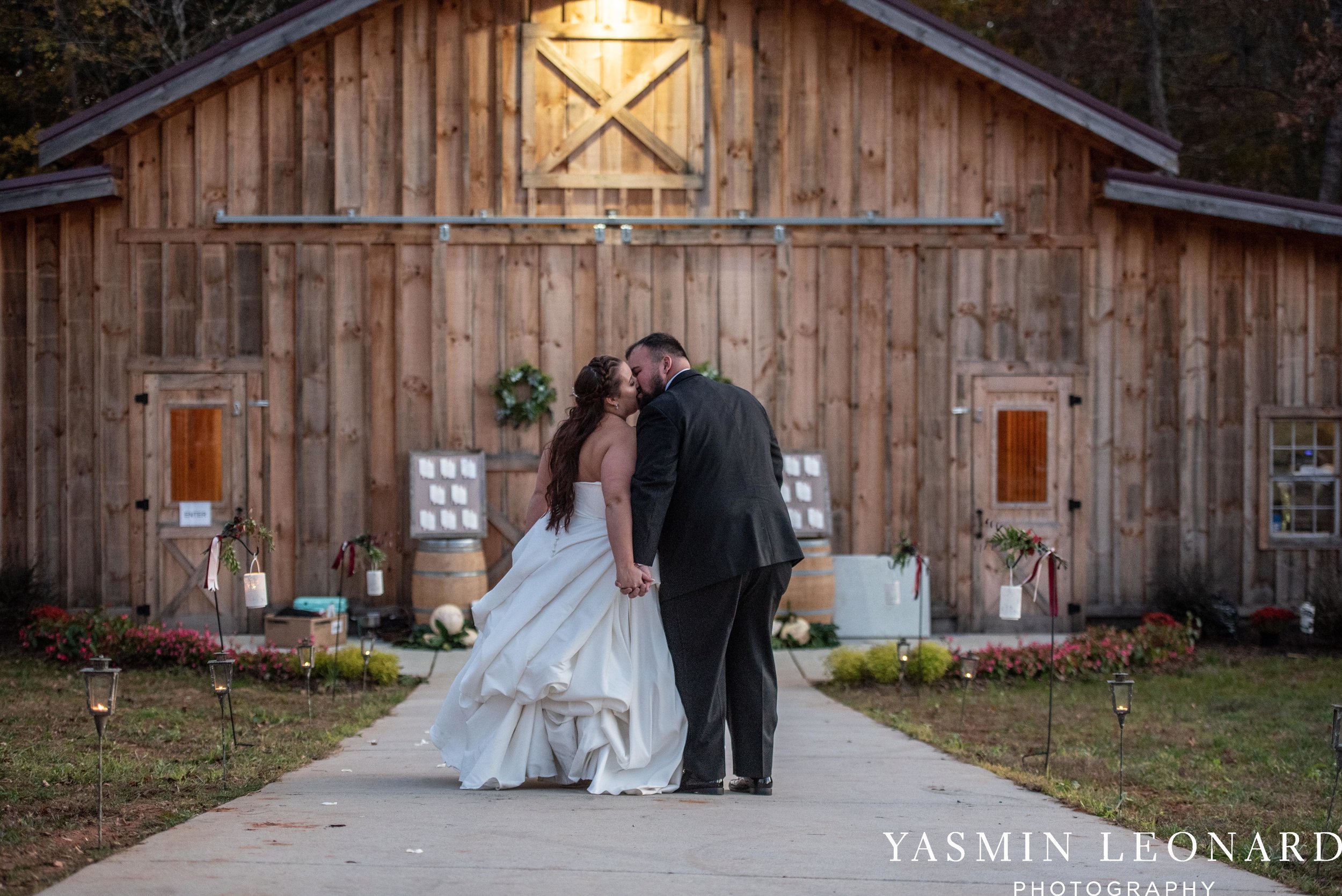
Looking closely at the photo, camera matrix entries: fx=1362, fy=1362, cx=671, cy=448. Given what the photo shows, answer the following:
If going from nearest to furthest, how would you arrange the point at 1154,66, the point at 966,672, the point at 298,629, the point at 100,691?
1. the point at 100,691
2. the point at 966,672
3. the point at 298,629
4. the point at 1154,66

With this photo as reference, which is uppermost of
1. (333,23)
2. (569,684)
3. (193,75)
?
(333,23)

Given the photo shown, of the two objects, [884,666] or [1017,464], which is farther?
[1017,464]

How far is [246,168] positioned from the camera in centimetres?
1216

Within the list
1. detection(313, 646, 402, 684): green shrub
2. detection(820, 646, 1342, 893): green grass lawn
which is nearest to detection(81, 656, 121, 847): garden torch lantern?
detection(820, 646, 1342, 893): green grass lawn

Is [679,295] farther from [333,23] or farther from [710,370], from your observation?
[333,23]

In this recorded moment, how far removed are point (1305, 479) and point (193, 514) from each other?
10210 mm

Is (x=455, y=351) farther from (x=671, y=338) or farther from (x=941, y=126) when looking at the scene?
(x=671, y=338)

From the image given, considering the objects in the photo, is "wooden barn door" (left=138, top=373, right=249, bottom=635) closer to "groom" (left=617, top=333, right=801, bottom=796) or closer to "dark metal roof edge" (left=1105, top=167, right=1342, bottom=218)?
"groom" (left=617, top=333, right=801, bottom=796)

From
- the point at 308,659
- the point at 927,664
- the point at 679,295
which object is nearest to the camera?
the point at 308,659

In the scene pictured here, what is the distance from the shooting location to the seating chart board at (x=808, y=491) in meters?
12.1

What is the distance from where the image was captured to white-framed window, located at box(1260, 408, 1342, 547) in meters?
12.7

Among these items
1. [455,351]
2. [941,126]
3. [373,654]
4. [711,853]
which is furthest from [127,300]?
[711,853]

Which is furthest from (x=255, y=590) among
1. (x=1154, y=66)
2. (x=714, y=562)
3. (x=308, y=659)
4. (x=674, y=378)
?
(x=1154, y=66)

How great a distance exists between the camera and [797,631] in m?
11.5
